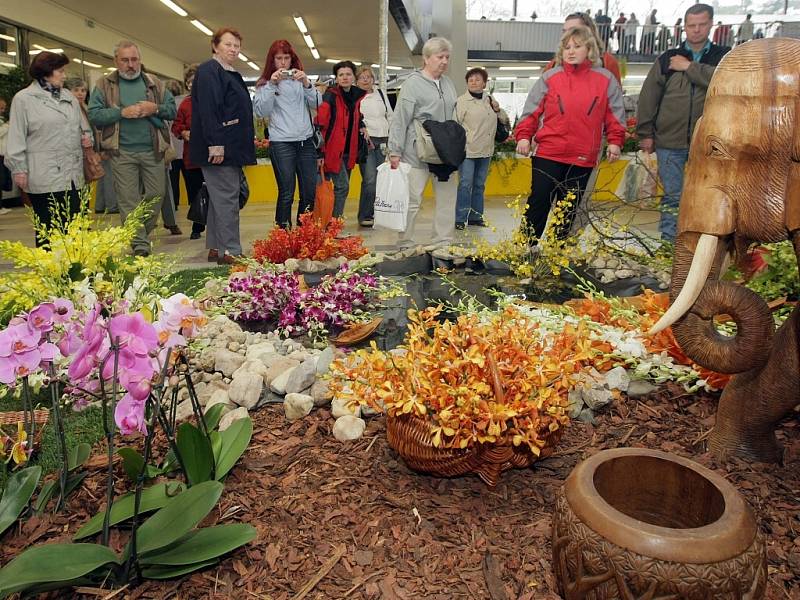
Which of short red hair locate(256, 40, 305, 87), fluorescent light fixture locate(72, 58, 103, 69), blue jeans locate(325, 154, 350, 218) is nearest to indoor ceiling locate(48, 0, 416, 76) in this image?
fluorescent light fixture locate(72, 58, 103, 69)

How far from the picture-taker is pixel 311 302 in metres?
3.89

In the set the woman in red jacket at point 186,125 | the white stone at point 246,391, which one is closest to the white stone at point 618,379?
the white stone at point 246,391

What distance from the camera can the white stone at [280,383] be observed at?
8.53ft

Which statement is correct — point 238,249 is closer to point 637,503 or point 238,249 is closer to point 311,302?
point 311,302

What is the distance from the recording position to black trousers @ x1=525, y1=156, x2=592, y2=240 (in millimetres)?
5012

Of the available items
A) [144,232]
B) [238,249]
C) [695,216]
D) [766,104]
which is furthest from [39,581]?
[144,232]

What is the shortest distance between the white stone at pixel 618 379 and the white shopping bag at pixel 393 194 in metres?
4.08

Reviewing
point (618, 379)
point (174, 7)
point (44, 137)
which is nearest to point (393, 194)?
point (44, 137)

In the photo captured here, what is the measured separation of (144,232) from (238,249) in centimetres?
125

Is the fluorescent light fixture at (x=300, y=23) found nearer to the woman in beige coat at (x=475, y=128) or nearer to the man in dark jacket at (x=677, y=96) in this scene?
the woman in beige coat at (x=475, y=128)

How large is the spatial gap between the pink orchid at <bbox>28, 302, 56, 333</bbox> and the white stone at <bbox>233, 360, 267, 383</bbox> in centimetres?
118

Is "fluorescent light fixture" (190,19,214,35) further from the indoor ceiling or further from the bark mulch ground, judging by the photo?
the bark mulch ground

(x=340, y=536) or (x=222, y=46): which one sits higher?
(x=222, y=46)

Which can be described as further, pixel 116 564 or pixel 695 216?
pixel 695 216
